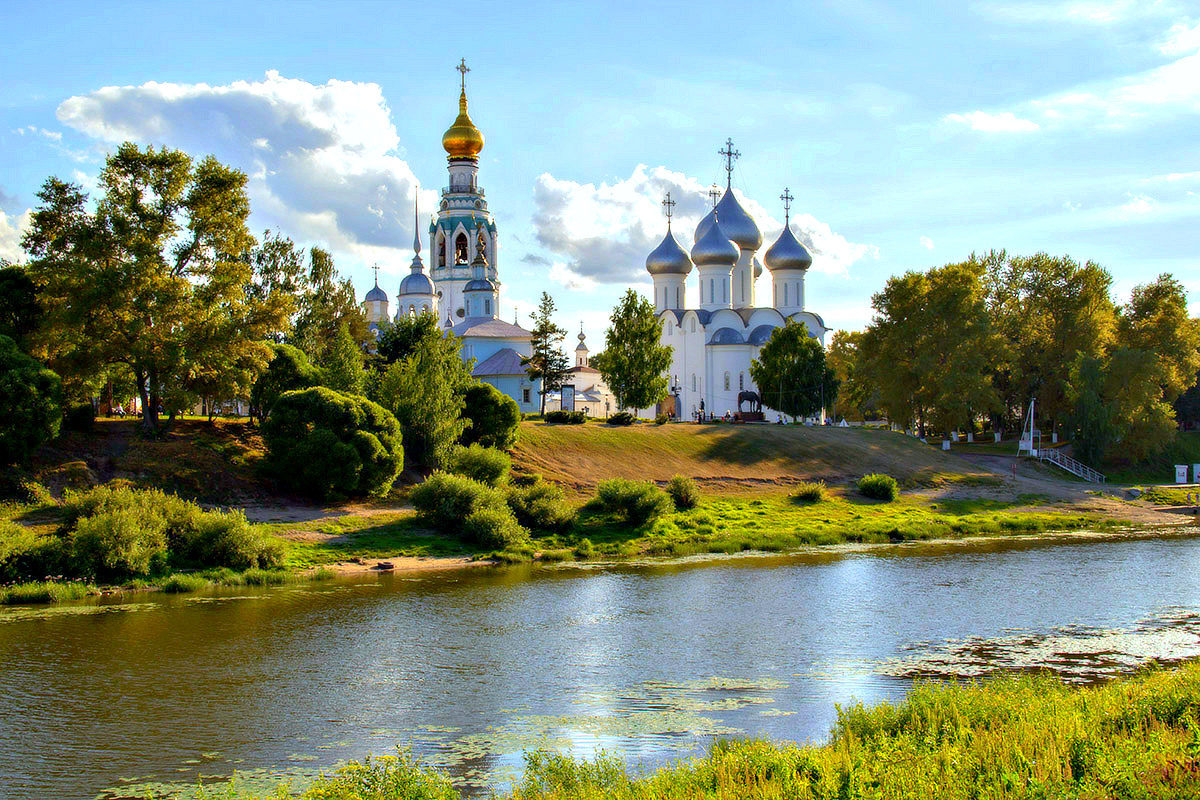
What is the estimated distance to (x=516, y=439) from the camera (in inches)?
1607

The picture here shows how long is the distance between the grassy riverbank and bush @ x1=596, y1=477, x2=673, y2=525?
69.4ft

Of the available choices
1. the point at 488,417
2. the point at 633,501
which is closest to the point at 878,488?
the point at 633,501

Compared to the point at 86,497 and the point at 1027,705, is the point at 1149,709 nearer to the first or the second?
the point at 1027,705

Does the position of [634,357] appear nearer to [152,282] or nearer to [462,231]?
[152,282]

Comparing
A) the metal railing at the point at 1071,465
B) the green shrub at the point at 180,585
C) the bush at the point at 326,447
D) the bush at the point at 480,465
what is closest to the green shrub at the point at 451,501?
the bush at the point at 326,447

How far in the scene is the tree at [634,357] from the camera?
53.4 metres

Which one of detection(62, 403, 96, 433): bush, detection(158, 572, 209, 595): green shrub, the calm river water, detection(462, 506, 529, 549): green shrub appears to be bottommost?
the calm river water

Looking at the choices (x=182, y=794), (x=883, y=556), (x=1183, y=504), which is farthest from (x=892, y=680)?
(x=1183, y=504)

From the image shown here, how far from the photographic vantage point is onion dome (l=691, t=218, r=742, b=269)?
71562 mm

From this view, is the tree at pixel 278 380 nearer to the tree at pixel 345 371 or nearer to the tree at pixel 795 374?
the tree at pixel 345 371

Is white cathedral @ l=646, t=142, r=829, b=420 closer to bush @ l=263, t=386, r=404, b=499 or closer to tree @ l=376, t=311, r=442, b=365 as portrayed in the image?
tree @ l=376, t=311, r=442, b=365

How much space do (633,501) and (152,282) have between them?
52.3 ft

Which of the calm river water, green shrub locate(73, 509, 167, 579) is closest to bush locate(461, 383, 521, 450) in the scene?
the calm river water

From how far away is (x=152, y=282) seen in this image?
103 feet
